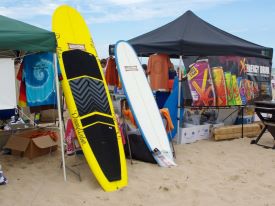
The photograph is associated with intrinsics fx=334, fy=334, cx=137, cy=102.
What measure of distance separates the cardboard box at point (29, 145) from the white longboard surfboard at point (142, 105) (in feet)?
4.47

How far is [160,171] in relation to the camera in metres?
4.36

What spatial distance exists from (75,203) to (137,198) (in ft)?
2.10

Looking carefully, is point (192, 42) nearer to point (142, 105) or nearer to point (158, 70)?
point (158, 70)

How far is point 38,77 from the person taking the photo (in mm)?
4730

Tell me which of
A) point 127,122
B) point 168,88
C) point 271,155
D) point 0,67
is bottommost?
point 271,155

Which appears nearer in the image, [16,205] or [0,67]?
[16,205]

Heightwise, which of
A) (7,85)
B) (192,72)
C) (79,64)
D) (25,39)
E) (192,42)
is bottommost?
(7,85)

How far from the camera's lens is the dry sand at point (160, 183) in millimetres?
3451

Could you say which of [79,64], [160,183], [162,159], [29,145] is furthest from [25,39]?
[162,159]

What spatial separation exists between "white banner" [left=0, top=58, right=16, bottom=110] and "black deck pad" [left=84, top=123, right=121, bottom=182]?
101cm

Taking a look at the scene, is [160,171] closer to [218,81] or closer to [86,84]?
[86,84]

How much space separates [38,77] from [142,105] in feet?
5.16

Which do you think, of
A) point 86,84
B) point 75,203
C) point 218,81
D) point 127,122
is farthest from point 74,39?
point 218,81

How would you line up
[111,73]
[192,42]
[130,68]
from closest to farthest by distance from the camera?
[130,68], [192,42], [111,73]
